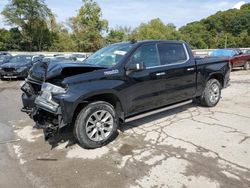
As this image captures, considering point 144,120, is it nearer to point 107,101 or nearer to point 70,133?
point 107,101

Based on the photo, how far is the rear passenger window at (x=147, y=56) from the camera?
202 inches

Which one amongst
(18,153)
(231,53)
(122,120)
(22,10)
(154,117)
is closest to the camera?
(18,153)

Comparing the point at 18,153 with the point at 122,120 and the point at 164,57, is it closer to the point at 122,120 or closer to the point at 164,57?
the point at 122,120

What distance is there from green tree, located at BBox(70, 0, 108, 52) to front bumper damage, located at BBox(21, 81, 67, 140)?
125 feet

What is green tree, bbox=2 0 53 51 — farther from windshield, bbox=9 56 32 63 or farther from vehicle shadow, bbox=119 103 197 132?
vehicle shadow, bbox=119 103 197 132

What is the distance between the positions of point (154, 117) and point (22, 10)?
51762 millimetres

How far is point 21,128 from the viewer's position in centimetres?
582

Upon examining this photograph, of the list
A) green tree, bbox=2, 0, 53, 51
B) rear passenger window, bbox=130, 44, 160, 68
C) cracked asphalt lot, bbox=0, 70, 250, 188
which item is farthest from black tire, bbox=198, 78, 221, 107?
green tree, bbox=2, 0, 53, 51

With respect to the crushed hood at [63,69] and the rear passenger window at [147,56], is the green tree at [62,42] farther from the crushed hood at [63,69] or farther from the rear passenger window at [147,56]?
the crushed hood at [63,69]

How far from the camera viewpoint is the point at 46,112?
15.2 ft

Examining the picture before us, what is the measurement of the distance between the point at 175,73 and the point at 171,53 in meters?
0.48

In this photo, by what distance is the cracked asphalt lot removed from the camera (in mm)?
3527

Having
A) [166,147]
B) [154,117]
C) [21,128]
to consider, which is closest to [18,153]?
[21,128]

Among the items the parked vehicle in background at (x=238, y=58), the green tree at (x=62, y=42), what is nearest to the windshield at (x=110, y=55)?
the parked vehicle in background at (x=238, y=58)
